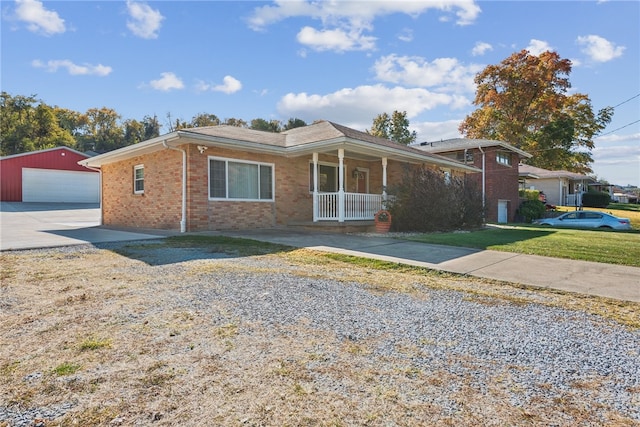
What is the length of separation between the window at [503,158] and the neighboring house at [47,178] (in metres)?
31.6

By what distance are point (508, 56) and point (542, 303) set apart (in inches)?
1519

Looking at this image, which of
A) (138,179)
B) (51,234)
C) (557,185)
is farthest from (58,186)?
(557,185)

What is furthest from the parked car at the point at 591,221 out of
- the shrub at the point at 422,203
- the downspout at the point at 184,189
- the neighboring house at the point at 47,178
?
the neighboring house at the point at 47,178

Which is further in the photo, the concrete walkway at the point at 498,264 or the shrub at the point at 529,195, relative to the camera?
the shrub at the point at 529,195

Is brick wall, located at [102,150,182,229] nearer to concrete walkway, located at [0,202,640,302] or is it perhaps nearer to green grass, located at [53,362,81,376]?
concrete walkway, located at [0,202,640,302]

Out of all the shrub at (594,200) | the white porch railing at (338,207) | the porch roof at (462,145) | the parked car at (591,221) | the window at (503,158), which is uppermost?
the porch roof at (462,145)

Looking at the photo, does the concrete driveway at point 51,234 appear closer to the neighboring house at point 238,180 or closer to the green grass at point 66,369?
the neighboring house at point 238,180

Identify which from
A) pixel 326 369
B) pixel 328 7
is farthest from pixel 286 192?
pixel 326 369

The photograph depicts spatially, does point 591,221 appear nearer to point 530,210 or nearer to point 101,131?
point 530,210

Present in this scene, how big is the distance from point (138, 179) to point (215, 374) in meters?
13.6

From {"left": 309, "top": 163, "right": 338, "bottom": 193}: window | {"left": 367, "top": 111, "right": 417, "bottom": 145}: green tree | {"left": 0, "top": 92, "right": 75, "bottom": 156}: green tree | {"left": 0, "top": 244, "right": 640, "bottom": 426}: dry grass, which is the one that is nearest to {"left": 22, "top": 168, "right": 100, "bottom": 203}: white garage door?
{"left": 0, "top": 92, "right": 75, "bottom": 156}: green tree

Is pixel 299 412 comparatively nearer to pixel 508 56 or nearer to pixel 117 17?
pixel 117 17

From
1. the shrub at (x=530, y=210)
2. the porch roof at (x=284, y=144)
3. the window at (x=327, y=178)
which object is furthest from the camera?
the shrub at (x=530, y=210)

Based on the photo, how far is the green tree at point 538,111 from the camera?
113ft
